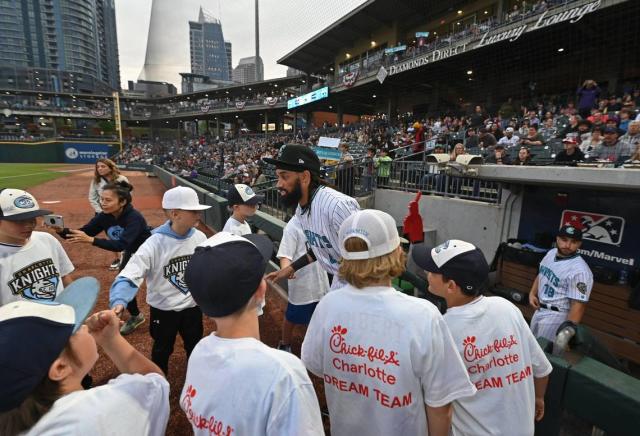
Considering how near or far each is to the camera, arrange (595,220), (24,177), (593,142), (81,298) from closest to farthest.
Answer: (81,298), (595,220), (593,142), (24,177)

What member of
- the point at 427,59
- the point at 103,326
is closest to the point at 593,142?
the point at 103,326

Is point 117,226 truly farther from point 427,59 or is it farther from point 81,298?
point 427,59

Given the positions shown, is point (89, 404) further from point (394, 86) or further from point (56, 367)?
point (394, 86)

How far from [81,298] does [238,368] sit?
807 mm

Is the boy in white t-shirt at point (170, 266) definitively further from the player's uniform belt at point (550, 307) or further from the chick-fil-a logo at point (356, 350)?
the player's uniform belt at point (550, 307)

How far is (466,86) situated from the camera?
945 inches

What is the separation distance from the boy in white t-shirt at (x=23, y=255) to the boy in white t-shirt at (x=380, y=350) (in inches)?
100

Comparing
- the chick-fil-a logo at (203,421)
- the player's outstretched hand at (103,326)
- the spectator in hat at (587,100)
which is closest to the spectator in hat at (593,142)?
the spectator in hat at (587,100)

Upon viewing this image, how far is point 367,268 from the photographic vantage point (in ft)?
5.16

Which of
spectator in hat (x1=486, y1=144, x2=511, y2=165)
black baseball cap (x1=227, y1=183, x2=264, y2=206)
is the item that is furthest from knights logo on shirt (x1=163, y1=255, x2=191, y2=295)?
spectator in hat (x1=486, y1=144, x2=511, y2=165)

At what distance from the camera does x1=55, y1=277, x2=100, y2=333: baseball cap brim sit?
1.28m

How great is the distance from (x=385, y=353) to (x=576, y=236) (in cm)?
337

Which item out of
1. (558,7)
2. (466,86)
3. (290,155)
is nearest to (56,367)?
(290,155)

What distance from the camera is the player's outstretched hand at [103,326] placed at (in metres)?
1.45
